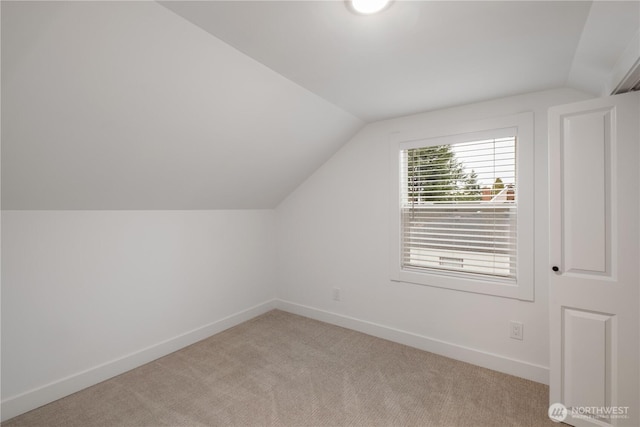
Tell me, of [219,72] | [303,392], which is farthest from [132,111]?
[303,392]

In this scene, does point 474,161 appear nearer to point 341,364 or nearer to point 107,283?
point 341,364

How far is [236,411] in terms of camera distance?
195 centimetres

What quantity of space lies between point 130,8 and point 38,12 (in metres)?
0.32

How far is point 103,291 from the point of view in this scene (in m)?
2.33

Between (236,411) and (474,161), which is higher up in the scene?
(474,161)

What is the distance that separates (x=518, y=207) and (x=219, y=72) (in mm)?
2341

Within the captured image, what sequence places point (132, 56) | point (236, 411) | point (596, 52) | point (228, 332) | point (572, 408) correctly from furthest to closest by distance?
point (228, 332)
point (236, 411)
point (572, 408)
point (596, 52)
point (132, 56)

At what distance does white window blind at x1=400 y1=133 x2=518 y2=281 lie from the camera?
2.45 m

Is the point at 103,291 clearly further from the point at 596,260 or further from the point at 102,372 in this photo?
the point at 596,260

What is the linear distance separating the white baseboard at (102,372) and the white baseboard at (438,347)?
1.01 m

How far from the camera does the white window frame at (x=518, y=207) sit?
2309mm

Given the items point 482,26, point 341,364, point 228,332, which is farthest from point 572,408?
point 228,332

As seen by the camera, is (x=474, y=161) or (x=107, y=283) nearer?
(x=107, y=283)

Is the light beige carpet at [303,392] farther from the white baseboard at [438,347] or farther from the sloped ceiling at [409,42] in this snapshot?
the sloped ceiling at [409,42]
